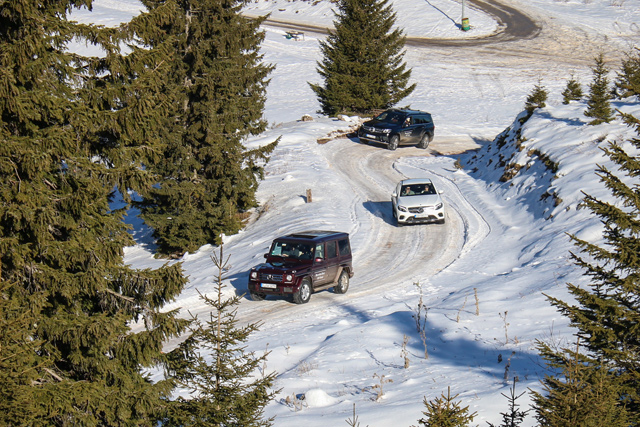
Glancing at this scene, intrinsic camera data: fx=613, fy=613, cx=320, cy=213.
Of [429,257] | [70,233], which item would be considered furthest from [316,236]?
[70,233]

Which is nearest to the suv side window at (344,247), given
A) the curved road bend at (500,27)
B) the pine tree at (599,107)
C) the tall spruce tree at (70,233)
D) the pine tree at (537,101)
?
the tall spruce tree at (70,233)

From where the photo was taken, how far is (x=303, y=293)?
57.0ft

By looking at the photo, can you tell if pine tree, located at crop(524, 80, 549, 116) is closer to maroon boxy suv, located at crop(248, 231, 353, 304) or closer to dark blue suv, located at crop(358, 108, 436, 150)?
dark blue suv, located at crop(358, 108, 436, 150)

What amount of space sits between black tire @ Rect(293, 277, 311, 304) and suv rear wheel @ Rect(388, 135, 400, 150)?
63.8ft

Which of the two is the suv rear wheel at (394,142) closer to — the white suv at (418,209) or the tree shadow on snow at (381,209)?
the tree shadow on snow at (381,209)

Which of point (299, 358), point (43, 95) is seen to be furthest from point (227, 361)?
point (299, 358)

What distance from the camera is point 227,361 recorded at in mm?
6895

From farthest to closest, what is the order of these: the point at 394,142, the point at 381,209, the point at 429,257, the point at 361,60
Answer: the point at 361,60
the point at 394,142
the point at 381,209
the point at 429,257

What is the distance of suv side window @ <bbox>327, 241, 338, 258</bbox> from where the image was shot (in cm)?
1809

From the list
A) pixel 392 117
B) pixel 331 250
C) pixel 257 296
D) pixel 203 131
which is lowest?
pixel 257 296

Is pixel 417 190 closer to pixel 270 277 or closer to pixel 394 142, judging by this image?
pixel 270 277

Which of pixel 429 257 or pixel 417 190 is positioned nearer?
pixel 429 257

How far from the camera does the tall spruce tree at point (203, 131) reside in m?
23.7

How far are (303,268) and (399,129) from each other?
19788 millimetres
